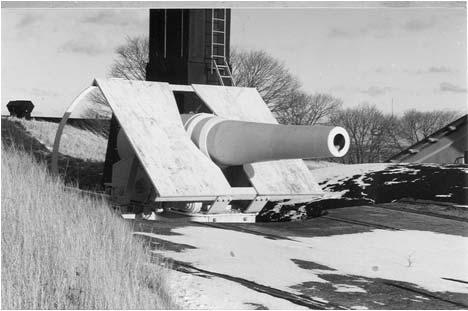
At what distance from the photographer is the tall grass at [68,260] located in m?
4.53

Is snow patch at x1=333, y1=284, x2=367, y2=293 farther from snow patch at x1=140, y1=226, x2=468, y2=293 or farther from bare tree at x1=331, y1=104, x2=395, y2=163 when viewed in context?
bare tree at x1=331, y1=104, x2=395, y2=163

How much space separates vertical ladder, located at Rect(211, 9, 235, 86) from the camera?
29.8ft

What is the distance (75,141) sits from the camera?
538 inches

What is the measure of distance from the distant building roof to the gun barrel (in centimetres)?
398

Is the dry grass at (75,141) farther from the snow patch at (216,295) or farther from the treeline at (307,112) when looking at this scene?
the snow patch at (216,295)

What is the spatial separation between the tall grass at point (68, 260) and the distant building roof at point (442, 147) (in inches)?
240

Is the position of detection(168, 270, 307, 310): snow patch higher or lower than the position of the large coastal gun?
lower

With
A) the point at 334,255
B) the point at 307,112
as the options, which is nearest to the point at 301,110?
the point at 307,112

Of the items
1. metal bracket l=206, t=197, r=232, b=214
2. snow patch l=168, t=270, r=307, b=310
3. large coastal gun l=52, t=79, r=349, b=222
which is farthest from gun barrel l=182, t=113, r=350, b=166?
snow patch l=168, t=270, r=307, b=310

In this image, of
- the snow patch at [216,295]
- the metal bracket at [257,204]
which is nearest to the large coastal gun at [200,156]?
the metal bracket at [257,204]

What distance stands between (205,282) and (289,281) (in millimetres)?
594

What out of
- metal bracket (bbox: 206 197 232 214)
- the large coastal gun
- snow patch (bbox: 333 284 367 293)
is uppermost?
the large coastal gun

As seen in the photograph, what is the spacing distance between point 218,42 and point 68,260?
4.82 metres

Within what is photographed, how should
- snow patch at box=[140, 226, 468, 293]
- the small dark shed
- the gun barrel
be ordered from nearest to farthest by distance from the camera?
snow patch at box=[140, 226, 468, 293] → the gun barrel → the small dark shed
